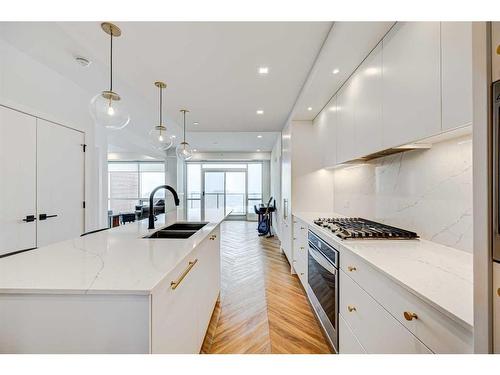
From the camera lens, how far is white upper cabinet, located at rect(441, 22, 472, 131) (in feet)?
3.04

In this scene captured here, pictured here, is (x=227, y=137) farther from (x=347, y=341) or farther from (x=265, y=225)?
(x=347, y=341)

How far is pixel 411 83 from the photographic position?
4.18 feet

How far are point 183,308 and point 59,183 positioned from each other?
2573 millimetres

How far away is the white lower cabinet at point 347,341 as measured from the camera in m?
1.33

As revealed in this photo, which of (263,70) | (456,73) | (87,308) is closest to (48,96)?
(263,70)

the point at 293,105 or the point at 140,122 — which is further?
the point at 140,122

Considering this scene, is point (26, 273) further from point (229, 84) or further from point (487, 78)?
point (229, 84)

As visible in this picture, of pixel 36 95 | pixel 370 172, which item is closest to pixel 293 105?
pixel 370 172

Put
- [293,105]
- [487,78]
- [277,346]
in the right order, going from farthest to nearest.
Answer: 1. [293,105]
2. [277,346]
3. [487,78]

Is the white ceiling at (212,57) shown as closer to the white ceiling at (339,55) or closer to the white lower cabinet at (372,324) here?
the white ceiling at (339,55)

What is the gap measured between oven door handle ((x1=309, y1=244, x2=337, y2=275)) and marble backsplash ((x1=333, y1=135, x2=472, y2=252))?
658mm

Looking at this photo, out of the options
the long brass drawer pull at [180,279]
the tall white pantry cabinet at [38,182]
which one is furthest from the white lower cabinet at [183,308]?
the tall white pantry cabinet at [38,182]
